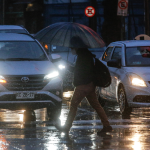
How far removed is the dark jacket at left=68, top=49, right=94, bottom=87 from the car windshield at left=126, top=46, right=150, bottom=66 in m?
3.11

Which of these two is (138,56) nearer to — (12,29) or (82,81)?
(82,81)

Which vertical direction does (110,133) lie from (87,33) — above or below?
below

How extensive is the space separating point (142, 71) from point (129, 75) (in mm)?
307

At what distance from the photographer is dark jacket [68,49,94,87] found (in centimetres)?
917

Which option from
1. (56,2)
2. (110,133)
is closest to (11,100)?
(110,133)

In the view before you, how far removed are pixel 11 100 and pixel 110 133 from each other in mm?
2404

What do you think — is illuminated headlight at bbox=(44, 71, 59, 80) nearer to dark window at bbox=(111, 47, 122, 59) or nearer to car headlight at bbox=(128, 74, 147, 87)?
car headlight at bbox=(128, 74, 147, 87)

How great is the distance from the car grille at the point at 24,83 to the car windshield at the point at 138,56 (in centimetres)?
247

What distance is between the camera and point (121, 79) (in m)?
11.9

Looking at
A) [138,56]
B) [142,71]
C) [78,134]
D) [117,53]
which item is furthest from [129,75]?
[78,134]

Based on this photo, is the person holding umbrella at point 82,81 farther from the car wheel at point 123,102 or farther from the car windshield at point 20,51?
the car windshield at point 20,51

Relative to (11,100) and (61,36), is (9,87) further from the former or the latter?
(61,36)

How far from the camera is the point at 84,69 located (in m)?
9.17

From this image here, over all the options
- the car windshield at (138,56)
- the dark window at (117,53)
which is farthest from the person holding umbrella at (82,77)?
the dark window at (117,53)
